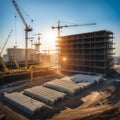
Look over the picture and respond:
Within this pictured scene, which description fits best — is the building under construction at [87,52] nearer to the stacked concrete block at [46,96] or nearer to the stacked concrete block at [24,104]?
the stacked concrete block at [46,96]

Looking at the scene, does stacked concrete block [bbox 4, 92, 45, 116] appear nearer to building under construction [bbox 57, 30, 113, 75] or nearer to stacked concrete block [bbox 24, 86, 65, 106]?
stacked concrete block [bbox 24, 86, 65, 106]

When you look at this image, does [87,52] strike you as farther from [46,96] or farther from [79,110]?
[79,110]

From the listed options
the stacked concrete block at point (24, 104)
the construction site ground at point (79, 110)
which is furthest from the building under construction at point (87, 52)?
the stacked concrete block at point (24, 104)

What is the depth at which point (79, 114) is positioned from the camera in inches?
765

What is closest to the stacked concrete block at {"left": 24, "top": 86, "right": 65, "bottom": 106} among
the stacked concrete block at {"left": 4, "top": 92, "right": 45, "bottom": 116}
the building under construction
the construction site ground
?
the construction site ground

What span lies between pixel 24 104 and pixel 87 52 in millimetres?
31834

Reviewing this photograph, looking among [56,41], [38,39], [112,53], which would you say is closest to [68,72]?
→ [56,41]

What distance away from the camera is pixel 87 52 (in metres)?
48.3

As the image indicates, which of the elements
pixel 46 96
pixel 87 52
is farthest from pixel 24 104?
pixel 87 52

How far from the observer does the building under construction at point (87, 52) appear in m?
44.6

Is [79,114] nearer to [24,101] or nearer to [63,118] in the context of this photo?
[63,118]

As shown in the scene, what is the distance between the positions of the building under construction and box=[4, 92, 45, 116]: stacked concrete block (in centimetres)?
2789

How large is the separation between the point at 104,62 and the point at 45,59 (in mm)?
46906

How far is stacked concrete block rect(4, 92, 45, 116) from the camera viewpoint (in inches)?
798
